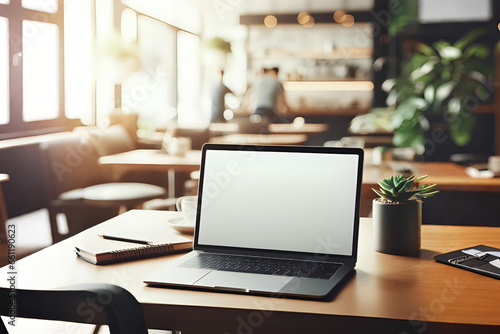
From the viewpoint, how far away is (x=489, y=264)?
1.28 m

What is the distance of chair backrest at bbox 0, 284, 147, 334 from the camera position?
0.81 metres

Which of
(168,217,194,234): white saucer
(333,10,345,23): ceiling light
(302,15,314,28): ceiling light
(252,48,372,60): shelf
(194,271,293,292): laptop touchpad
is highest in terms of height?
(333,10,345,23): ceiling light

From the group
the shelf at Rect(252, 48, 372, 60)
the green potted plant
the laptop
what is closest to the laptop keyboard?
the laptop

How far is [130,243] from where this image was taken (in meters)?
1.48

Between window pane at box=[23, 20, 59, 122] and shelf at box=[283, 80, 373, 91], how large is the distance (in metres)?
4.00

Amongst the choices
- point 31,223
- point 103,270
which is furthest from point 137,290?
point 31,223

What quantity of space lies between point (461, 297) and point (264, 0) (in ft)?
29.9

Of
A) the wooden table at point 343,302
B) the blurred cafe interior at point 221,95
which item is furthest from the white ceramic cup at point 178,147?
the wooden table at point 343,302

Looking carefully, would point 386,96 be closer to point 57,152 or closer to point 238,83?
point 238,83

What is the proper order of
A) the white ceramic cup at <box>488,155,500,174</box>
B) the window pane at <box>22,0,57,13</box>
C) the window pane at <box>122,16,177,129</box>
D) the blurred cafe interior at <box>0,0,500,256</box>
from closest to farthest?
1. the white ceramic cup at <box>488,155,500,174</box>
2. the blurred cafe interior at <box>0,0,500,256</box>
3. the window pane at <box>22,0,57,13</box>
4. the window pane at <box>122,16,177,129</box>

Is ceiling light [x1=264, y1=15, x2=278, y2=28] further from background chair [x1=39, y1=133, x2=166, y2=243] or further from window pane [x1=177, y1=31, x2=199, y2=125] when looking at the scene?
background chair [x1=39, y1=133, x2=166, y2=243]

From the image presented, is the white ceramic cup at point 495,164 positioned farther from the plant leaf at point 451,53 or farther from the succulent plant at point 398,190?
the succulent plant at point 398,190

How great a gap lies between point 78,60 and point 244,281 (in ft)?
21.3

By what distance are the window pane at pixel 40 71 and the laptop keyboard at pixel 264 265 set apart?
5.08 metres
